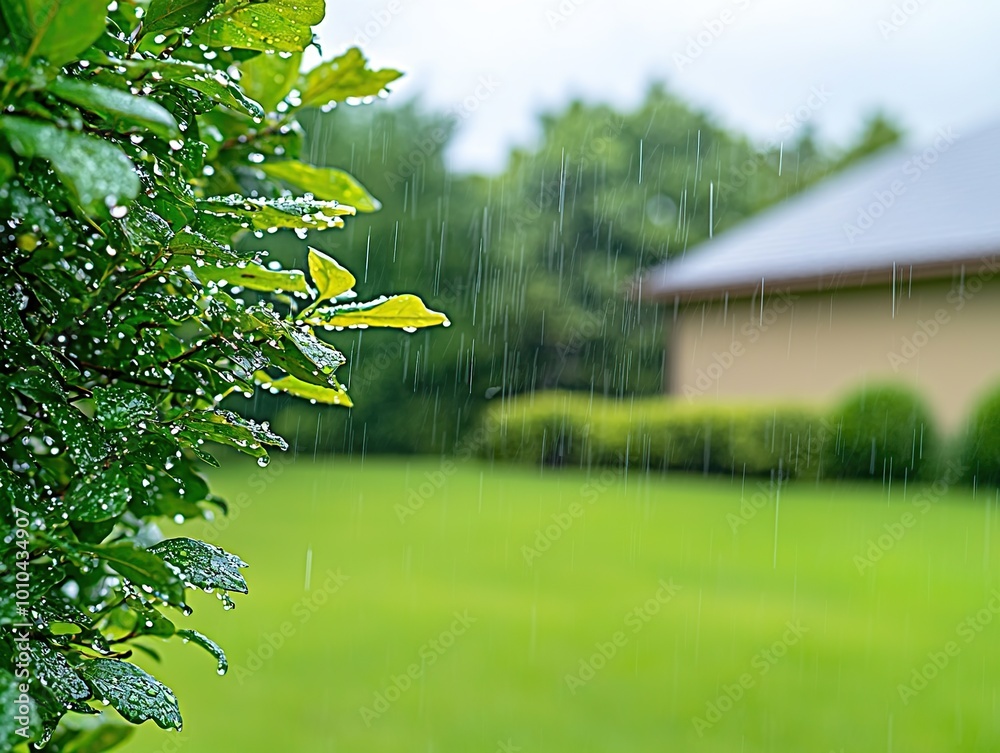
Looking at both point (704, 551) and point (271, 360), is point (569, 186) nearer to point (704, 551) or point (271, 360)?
point (704, 551)

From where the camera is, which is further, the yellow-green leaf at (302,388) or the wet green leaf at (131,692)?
the yellow-green leaf at (302,388)

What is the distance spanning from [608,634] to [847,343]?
26.0 ft

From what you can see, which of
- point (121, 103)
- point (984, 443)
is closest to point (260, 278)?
point (121, 103)

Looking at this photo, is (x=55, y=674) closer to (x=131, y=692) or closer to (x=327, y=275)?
(x=131, y=692)

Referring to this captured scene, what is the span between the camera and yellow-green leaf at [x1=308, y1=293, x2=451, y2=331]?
0.82 metres

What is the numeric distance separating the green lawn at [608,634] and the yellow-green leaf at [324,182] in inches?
124

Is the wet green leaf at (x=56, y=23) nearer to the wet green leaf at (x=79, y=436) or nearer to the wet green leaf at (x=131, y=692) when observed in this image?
the wet green leaf at (x=79, y=436)

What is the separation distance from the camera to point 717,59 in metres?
31.0

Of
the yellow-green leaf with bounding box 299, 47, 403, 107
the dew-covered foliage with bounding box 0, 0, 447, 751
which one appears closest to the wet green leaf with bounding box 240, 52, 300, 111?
the yellow-green leaf with bounding box 299, 47, 403, 107

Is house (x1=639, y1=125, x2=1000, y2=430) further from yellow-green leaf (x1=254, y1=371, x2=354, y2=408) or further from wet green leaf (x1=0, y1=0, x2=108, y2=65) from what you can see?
wet green leaf (x1=0, y1=0, x2=108, y2=65)

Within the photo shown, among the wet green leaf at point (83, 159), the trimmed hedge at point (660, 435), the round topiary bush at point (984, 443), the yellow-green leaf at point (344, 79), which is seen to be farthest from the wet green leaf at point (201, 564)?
the trimmed hedge at point (660, 435)

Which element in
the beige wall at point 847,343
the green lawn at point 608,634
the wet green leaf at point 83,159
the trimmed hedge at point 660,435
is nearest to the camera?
the wet green leaf at point 83,159

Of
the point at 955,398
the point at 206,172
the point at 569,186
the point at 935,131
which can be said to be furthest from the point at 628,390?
the point at 206,172

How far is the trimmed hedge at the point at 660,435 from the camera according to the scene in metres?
11.9
